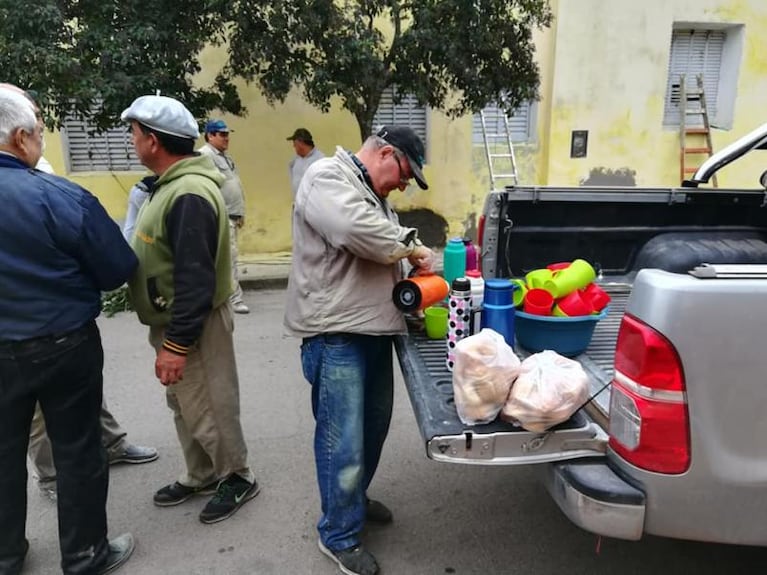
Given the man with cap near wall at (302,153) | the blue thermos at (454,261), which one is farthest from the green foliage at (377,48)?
the blue thermos at (454,261)

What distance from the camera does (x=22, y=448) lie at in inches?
87.6

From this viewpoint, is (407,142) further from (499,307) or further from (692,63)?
(692,63)

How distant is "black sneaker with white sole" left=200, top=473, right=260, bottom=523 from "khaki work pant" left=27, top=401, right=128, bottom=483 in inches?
23.0

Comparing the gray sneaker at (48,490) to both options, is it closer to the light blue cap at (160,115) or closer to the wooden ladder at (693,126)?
the light blue cap at (160,115)

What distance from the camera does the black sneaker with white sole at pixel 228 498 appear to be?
2809 mm

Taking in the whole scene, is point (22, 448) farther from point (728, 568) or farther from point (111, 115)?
point (111, 115)

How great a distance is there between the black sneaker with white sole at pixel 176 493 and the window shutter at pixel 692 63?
9.34 metres

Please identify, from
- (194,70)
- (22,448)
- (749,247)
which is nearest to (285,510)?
(22,448)

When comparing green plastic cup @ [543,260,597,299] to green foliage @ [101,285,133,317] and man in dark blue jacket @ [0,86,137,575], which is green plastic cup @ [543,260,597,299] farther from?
green foliage @ [101,285,133,317]

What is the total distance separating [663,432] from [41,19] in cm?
619

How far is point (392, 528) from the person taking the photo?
2.75m

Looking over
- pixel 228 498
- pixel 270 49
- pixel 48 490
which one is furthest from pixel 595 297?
pixel 270 49

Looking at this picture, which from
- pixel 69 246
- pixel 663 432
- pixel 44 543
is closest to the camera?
pixel 663 432

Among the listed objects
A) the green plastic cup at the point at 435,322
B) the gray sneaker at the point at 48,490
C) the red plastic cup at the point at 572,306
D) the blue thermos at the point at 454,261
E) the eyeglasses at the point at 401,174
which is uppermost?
the eyeglasses at the point at 401,174
